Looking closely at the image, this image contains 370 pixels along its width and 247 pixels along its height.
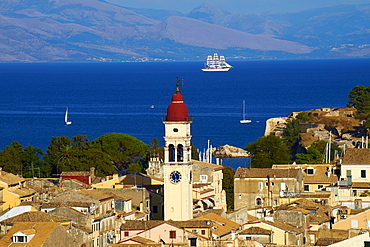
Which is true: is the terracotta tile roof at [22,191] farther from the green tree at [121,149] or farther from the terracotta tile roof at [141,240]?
the green tree at [121,149]

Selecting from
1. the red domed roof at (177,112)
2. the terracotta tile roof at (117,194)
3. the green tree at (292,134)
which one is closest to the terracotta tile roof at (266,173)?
the terracotta tile roof at (117,194)

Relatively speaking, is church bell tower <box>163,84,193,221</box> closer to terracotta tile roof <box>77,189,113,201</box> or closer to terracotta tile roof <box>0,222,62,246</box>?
terracotta tile roof <box>77,189,113,201</box>

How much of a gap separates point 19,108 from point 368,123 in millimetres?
92959

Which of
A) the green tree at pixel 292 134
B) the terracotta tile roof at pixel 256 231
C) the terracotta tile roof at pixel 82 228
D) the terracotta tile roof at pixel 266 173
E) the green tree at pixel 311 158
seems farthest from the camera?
the green tree at pixel 292 134

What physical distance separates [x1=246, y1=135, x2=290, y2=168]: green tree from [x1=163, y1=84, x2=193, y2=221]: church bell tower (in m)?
22.7

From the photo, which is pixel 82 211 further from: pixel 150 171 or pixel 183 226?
pixel 150 171

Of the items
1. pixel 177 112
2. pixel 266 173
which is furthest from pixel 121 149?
pixel 177 112

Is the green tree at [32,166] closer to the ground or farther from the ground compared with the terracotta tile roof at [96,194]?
closer to the ground

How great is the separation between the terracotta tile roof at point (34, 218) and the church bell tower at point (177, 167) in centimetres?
483

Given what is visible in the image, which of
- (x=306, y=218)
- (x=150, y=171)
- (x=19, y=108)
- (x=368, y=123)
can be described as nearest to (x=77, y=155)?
(x=150, y=171)

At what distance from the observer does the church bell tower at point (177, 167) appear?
3634 centimetres

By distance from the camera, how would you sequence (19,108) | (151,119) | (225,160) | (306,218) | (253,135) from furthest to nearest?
(19,108)
(151,119)
(253,135)
(225,160)
(306,218)

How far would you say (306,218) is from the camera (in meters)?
33.4

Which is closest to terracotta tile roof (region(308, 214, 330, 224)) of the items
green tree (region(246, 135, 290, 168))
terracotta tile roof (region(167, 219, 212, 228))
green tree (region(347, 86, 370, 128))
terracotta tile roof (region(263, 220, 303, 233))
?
terracotta tile roof (region(263, 220, 303, 233))
